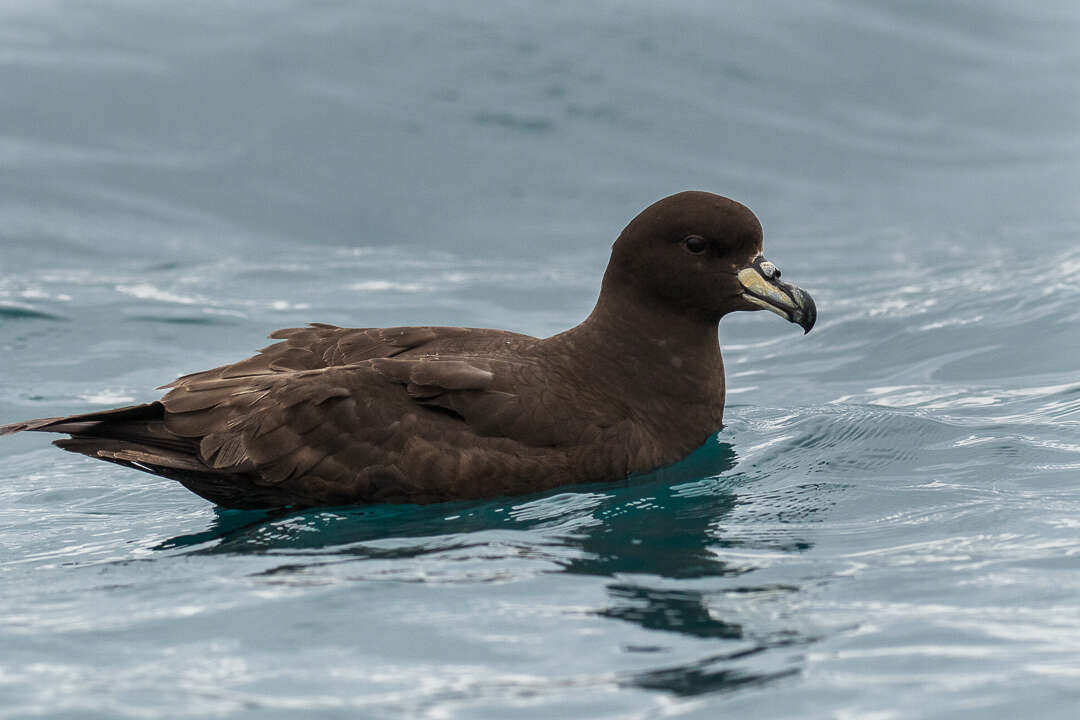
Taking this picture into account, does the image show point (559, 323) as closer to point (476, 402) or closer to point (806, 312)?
point (806, 312)

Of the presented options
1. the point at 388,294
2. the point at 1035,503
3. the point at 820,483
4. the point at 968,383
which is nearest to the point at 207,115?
the point at 388,294

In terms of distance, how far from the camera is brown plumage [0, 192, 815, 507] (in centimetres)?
679

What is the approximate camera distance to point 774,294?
7.43 meters

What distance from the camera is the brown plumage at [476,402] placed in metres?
6.79

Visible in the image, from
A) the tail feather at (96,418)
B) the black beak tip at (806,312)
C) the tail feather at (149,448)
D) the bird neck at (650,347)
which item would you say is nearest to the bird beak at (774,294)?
the black beak tip at (806,312)

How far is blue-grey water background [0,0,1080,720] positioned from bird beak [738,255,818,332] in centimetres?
82

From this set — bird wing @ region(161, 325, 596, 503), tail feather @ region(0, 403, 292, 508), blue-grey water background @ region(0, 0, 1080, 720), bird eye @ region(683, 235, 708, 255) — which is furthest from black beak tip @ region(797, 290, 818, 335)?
tail feather @ region(0, 403, 292, 508)

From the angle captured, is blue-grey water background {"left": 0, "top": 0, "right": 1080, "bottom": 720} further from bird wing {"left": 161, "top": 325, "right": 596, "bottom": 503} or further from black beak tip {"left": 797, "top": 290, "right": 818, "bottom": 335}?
black beak tip {"left": 797, "top": 290, "right": 818, "bottom": 335}

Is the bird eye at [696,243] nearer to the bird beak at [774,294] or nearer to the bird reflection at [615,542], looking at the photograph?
A: the bird beak at [774,294]

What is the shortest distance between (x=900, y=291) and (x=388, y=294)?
14.5ft

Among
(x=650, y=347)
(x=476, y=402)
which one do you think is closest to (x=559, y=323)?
(x=650, y=347)

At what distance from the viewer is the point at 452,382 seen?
684 cm

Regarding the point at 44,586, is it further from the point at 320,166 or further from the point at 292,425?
the point at 320,166

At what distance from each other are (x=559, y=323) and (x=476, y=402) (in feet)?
16.5
